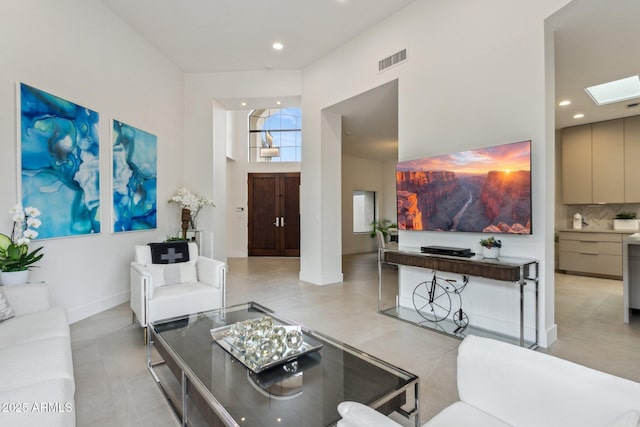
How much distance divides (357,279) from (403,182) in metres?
2.48

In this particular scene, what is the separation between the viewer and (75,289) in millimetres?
3582

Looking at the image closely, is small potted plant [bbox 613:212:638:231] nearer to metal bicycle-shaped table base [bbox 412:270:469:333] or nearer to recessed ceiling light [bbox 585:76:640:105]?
recessed ceiling light [bbox 585:76:640:105]

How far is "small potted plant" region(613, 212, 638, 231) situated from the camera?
18.4 feet

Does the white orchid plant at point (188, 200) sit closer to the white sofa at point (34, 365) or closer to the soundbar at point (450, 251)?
the white sofa at point (34, 365)

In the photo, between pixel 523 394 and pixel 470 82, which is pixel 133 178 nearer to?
pixel 470 82

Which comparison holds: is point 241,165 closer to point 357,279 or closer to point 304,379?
point 357,279

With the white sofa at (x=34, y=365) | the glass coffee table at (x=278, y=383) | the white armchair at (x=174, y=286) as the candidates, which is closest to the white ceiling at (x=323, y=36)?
the white armchair at (x=174, y=286)

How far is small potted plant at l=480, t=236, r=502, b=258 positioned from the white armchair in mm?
2626

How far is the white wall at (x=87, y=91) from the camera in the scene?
293 cm

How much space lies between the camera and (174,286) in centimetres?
333

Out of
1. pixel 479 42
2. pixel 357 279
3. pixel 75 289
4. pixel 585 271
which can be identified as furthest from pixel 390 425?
pixel 585 271

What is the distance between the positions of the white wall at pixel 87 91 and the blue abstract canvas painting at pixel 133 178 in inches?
4.5

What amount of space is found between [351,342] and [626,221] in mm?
5980

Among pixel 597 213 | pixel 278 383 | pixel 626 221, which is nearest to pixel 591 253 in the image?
pixel 626 221
